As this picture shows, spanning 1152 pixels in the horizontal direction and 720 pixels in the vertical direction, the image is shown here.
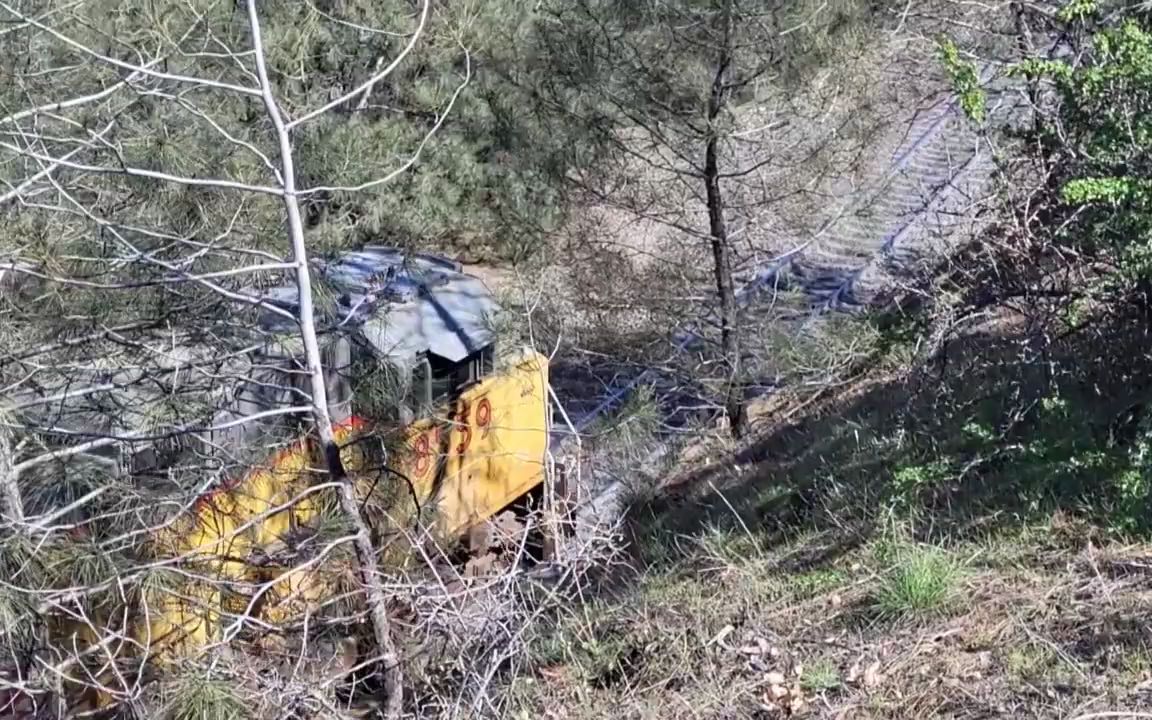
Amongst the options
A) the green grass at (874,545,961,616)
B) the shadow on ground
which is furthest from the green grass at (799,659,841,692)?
the shadow on ground

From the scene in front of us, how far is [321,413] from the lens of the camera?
5348mm

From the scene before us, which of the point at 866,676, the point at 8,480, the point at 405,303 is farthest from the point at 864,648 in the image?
the point at 405,303

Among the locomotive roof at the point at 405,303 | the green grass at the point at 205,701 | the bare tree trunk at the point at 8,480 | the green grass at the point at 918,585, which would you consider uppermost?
the locomotive roof at the point at 405,303

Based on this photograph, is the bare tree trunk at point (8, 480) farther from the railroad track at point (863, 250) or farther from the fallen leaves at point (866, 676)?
the railroad track at point (863, 250)

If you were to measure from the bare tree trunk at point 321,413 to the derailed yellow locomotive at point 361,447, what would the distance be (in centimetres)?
12

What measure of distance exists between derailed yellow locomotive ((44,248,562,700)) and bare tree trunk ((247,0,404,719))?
0.39 feet

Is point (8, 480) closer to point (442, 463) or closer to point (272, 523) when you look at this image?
point (272, 523)

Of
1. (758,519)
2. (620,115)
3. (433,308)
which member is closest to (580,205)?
(620,115)

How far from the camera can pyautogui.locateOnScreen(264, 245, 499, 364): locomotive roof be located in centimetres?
714

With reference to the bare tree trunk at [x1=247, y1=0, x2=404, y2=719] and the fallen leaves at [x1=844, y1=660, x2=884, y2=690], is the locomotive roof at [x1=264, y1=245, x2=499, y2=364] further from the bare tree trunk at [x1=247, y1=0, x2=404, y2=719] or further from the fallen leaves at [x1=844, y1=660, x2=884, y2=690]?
the fallen leaves at [x1=844, y1=660, x2=884, y2=690]

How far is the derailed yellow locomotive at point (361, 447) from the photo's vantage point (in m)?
5.47

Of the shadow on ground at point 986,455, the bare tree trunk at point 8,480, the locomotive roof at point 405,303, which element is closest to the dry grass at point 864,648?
the shadow on ground at point 986,455

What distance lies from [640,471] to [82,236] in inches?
235

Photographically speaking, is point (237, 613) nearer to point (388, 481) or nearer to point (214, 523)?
point (214, 523)
